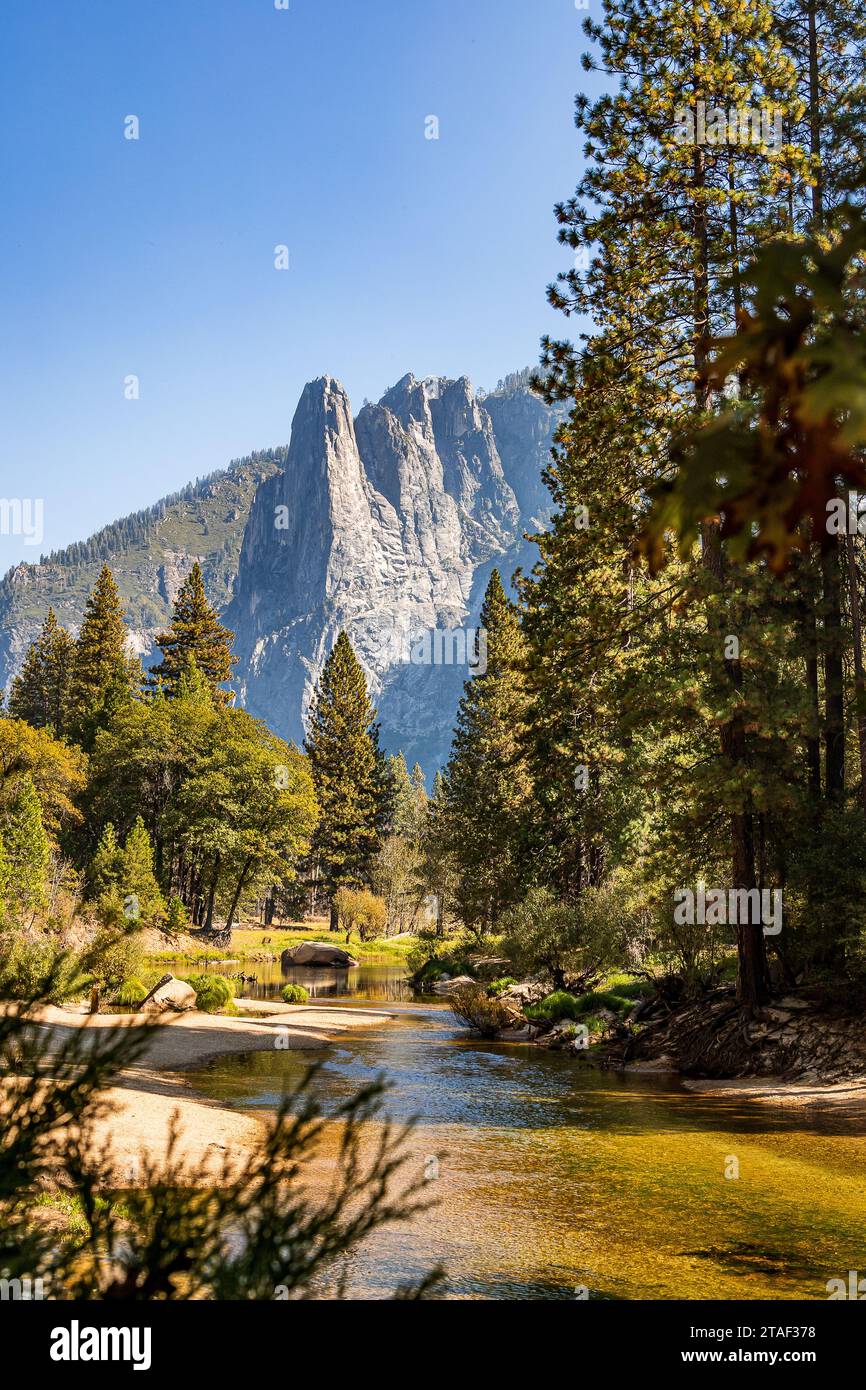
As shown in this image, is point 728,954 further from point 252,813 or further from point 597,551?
point 252,813

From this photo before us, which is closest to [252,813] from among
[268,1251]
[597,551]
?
[597,551]

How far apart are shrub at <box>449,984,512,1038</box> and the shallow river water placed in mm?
5579

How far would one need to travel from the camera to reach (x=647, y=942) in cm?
2397

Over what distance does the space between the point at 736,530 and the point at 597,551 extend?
14.1 m

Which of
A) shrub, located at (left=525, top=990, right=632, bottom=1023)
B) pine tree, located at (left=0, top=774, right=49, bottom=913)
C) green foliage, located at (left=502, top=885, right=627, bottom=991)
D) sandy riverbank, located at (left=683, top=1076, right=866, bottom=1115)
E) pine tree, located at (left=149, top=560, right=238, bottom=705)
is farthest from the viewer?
pine tree, located at (left=149, top=560, right=238, bottom=705)

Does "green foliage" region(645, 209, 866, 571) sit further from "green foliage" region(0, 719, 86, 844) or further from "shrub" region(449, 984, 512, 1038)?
"green foliage" region(0, 719, 86, 844)

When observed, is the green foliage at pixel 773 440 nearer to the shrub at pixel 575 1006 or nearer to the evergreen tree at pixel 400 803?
the shrub at pixel 575 1006

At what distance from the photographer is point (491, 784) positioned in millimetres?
41250

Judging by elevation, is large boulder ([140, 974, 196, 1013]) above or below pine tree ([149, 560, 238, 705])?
below

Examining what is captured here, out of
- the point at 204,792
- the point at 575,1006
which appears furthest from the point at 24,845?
the point at 204,792

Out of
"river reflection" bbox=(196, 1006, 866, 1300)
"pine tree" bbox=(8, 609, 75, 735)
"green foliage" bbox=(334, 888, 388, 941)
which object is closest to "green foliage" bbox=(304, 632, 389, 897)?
"green foliage" bbox=(334, 888, 388, 941)

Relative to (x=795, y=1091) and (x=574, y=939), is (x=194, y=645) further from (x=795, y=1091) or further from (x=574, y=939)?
(x=795, y=1091)

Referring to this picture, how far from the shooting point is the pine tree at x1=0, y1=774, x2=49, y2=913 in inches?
1134

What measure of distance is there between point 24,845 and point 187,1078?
17.7 metres
